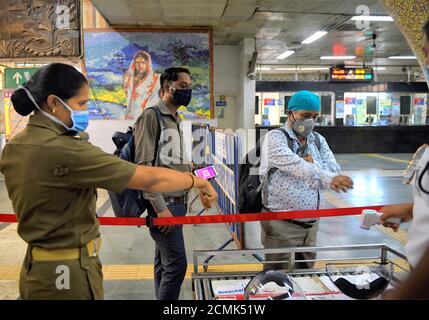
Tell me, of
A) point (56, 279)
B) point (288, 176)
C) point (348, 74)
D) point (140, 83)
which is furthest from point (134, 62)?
point (56, 279)

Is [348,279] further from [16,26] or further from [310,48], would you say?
[310,48]

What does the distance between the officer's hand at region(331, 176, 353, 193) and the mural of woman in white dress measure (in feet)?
26.1

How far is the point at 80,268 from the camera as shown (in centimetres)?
143

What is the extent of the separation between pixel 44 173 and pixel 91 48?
889 cm

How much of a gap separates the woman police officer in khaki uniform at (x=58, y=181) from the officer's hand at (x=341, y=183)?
3.34 ft

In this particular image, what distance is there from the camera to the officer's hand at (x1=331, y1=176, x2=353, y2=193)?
202cm

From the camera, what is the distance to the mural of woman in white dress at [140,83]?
9625 mm

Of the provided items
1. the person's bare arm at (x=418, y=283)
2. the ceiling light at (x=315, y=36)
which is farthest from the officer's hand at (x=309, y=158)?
the ceiling light at (x=315, y=36)

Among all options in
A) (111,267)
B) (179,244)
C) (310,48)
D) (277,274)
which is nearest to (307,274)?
(277,274)

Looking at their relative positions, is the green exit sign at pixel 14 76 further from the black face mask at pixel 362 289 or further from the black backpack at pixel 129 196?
the black face mask at pixel 362 289

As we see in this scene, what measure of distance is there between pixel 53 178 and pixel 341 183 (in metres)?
1.40

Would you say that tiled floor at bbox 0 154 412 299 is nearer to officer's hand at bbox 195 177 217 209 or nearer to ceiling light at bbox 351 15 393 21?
officer's hand at bbox 195 177 217 209

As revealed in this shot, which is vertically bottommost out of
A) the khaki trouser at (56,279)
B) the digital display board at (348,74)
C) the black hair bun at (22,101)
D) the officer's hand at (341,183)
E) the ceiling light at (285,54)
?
the khaki trouser at (56,279)

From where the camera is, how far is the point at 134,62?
31.5 feet
